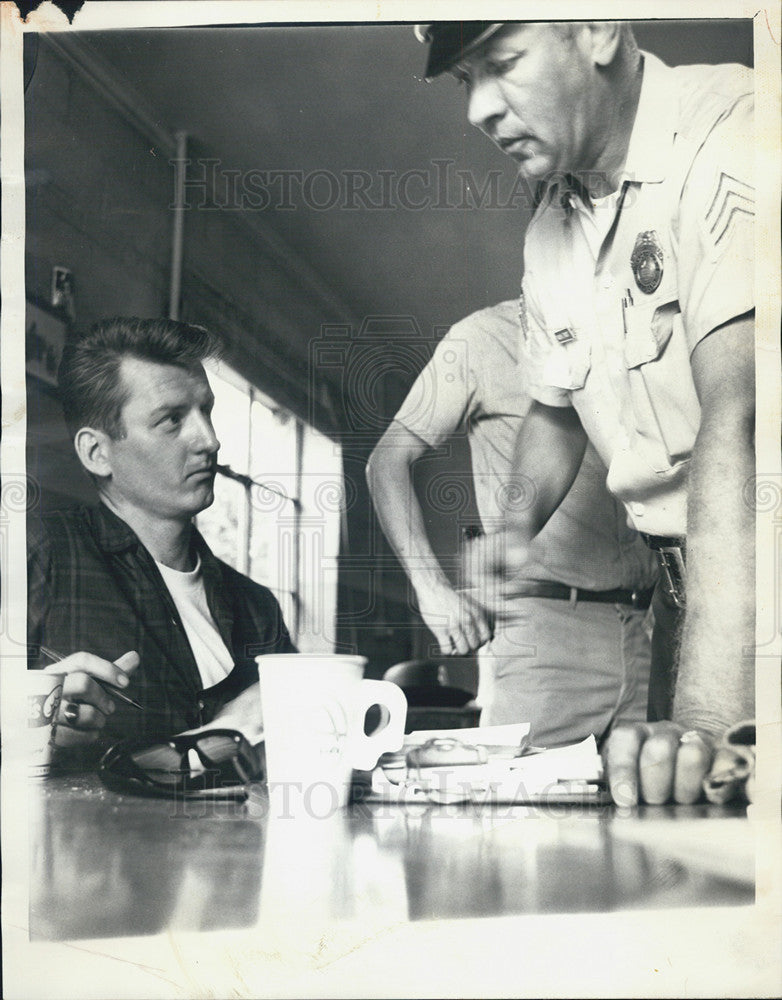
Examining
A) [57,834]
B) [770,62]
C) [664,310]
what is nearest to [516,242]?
A: [664,310]

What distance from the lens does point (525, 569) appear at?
932mm

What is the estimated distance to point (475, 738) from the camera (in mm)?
923

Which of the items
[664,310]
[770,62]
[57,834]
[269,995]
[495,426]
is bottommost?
[269,995]

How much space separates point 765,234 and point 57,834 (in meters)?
0.87

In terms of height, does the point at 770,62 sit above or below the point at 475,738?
above

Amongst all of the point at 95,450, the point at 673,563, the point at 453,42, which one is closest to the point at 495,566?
the point at 673,563

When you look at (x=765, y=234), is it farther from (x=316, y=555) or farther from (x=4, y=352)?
(x=4, y=352)

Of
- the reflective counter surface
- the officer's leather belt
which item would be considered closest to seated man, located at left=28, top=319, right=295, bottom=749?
the reflective counter surface

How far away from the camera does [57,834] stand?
92cm

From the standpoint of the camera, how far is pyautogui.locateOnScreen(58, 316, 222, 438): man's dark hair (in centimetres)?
94

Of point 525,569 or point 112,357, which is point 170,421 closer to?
point 112,357

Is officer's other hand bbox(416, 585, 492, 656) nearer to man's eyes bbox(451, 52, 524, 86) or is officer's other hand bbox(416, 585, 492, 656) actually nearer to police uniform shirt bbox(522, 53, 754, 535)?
police uniform shirt bbox(522, 53, 754, 535)

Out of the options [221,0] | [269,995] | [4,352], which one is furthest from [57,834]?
[221,0]

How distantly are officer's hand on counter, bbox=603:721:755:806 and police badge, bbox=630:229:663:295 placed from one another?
16.0 inches
